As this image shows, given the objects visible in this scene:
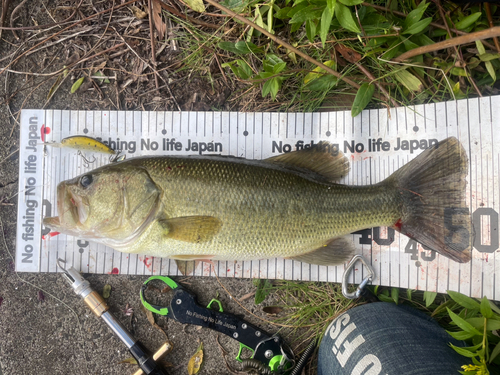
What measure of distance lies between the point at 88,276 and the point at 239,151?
64.4 inches

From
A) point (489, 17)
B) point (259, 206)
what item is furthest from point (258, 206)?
point (489, 17)

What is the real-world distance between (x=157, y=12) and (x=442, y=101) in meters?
2.41

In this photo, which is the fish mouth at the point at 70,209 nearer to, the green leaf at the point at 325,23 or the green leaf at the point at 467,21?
the green leaf at the point at 325,23

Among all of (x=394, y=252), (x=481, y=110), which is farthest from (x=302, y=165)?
(x=481, y=110)

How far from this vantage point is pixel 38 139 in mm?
2629

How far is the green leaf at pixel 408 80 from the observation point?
7.88ft

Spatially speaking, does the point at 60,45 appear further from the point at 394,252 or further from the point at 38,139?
the point at 394,252

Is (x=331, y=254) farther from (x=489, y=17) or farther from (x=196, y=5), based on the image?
(x=196, y=5)

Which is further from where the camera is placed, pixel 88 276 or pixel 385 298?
pixel 88 276

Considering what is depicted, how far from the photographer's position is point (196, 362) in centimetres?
258

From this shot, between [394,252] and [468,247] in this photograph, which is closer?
[468,247]

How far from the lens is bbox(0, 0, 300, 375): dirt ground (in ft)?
8.54

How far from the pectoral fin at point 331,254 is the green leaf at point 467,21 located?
1779 millimetres

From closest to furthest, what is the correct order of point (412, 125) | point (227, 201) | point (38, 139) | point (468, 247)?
point (227, 201), point (468, 247), point (412, 125), point (38, 139)
